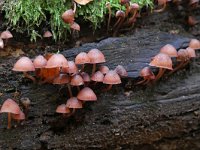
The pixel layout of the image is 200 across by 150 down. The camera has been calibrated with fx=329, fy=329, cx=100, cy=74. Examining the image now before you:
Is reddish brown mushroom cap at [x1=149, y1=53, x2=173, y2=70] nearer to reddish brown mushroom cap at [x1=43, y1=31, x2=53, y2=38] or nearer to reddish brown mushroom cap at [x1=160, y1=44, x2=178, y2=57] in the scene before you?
reddish brown mushroom cap at [x1=160, y1=44, x2=178, y2=57]

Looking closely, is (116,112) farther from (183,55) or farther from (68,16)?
(68,16)

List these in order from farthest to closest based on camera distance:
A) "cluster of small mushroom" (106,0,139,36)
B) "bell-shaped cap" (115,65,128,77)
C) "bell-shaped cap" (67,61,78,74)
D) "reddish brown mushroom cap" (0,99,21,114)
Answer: "cluster of small mushroom" (106,0,139,36)
"bell-shaped cap" (115,65,128,77)
"bell-shaped cap" (67,61,78,74)
"reddish brown mushroom cap" (0,99,21,114)

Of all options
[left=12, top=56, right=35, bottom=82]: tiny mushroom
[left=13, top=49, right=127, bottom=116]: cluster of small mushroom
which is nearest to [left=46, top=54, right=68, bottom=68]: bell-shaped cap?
[left=13, top=49, right=127, bottom=116]: cluster of small mushroom

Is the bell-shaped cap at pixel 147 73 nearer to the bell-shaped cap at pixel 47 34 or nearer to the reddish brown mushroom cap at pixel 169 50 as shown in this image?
the reddish brown mushroom cap at pixel 169 50

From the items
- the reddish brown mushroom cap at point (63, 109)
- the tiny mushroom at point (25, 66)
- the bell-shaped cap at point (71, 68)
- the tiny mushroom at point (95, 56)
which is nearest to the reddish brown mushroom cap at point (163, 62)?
the tiny mushroom at point (95, 56)

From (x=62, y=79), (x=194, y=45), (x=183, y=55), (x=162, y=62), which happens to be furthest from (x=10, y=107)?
(x=194, y=45)

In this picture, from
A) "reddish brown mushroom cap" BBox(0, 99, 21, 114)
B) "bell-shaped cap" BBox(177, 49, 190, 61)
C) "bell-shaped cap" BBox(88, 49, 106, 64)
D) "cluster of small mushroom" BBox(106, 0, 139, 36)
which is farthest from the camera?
"cluster of small mushroom" BBox(106, 0, 139, 36)

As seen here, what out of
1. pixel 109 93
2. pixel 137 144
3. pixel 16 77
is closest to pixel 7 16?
pixel 16 77
